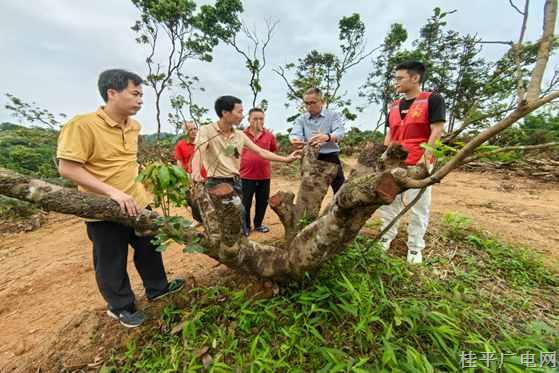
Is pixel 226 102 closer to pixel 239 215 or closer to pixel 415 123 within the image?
pixel 239 215

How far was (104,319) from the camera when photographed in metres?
1.72

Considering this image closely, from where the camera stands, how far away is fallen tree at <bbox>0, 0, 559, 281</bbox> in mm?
849

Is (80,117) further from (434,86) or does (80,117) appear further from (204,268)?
(434,86)

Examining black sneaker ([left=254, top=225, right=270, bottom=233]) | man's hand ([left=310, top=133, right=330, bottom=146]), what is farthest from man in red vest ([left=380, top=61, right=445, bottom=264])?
black sneaker ([left=254, top=225, right=270, bottom=233])

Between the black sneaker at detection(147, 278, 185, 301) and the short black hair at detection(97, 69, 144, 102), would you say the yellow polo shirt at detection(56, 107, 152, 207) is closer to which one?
the short black hair at detection(97, 69, 144, 102)

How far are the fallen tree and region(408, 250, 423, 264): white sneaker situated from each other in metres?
1.15

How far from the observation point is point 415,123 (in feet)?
6.70

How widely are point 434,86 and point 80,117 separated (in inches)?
689

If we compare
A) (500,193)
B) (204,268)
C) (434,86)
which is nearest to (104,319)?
(204,268)

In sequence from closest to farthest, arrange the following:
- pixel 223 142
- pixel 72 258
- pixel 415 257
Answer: pixel 415 257, pixel 223 142, pixel 72 258

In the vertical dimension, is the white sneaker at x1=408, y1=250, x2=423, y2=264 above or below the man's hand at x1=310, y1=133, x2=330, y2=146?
below

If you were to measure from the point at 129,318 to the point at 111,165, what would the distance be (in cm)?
110

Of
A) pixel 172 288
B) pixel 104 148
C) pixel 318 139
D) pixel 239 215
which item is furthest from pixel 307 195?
pixel 104 148

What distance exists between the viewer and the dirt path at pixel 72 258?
1.96 m
